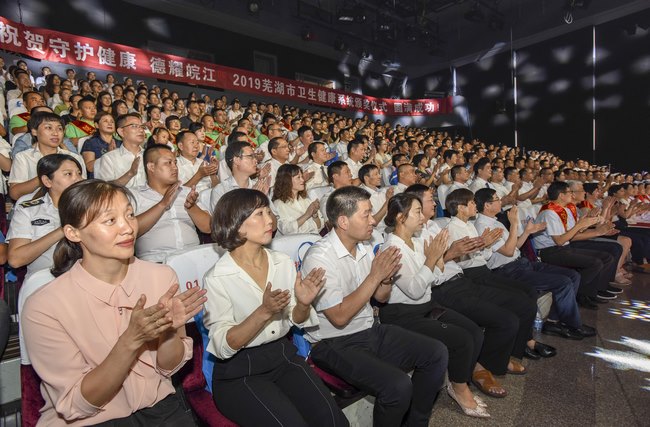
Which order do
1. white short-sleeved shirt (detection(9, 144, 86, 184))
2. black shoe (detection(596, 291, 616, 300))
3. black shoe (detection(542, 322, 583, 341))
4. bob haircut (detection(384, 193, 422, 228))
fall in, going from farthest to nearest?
black shoe (detection(596, 291, 616, 300)) < black shoe (detection(542, 322, 583, 341)) < white short-sleeved shirt (detection(9, 144, 86, 184)) < bob haircut (detection(384, 193, 422, 228))

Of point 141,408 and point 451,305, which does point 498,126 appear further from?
point 141,408

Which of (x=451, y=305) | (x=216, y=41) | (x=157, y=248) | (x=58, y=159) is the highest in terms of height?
(x=216, y=41)

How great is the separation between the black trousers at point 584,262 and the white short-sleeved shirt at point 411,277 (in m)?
1.92

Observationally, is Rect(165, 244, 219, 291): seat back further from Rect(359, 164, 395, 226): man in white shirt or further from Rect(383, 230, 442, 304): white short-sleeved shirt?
Rect(359, 164, 395, 226): man in white shirt

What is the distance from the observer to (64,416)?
1044 millimetres

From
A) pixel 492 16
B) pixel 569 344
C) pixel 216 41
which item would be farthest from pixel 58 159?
pixel 492 16

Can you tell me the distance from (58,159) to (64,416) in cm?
146

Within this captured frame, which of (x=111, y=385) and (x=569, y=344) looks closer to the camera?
(x=111, y=385)

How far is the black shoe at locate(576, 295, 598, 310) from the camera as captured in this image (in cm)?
351

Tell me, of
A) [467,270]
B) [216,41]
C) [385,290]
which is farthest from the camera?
[216,41]

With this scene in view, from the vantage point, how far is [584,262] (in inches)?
135

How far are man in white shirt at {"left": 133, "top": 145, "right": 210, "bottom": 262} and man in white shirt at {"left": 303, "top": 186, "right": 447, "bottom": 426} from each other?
3.23 feet

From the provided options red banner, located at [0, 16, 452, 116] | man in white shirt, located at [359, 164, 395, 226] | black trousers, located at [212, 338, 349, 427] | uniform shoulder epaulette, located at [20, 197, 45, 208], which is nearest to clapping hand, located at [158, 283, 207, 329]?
black trousers, located at [212, 338, 349, 427]

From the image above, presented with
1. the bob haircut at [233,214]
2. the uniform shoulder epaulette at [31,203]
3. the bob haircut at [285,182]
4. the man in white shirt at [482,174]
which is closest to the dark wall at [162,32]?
the bob haircut at [285,182]
